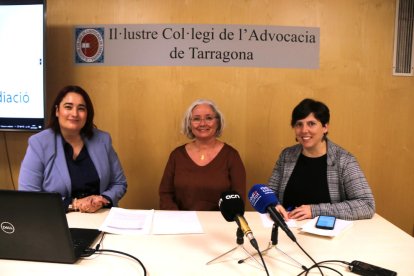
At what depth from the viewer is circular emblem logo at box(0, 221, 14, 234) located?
113 centimetres

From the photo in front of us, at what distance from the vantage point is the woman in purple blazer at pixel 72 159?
6.40 ft

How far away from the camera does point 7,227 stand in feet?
3.73

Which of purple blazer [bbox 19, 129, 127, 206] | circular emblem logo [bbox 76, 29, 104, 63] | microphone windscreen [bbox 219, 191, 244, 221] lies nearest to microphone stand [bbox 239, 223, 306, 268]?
microphone windscreen [bbox 219, 191, 244, 221]

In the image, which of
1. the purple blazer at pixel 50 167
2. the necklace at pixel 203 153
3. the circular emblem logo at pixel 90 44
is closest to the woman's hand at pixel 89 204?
the purple blazer at pixel 50 167

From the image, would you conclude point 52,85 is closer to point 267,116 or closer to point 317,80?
point 267,116

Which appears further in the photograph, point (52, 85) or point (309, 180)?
point (52, 85)

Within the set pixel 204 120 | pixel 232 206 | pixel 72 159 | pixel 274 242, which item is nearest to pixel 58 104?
pixel 72 159

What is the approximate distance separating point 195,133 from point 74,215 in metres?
0.98

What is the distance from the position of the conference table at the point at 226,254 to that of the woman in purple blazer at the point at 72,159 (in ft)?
1.56

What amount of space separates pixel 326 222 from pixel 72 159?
1.48m

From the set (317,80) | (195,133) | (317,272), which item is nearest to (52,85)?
(195,133)

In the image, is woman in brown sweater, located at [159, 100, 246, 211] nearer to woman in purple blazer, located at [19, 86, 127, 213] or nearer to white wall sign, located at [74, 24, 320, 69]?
woman in purple blazer, located at [19, 86, 127, 213]

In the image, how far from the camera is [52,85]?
9.07 ft

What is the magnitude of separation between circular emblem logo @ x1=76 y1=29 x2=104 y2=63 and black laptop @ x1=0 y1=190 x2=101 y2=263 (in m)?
1.86
